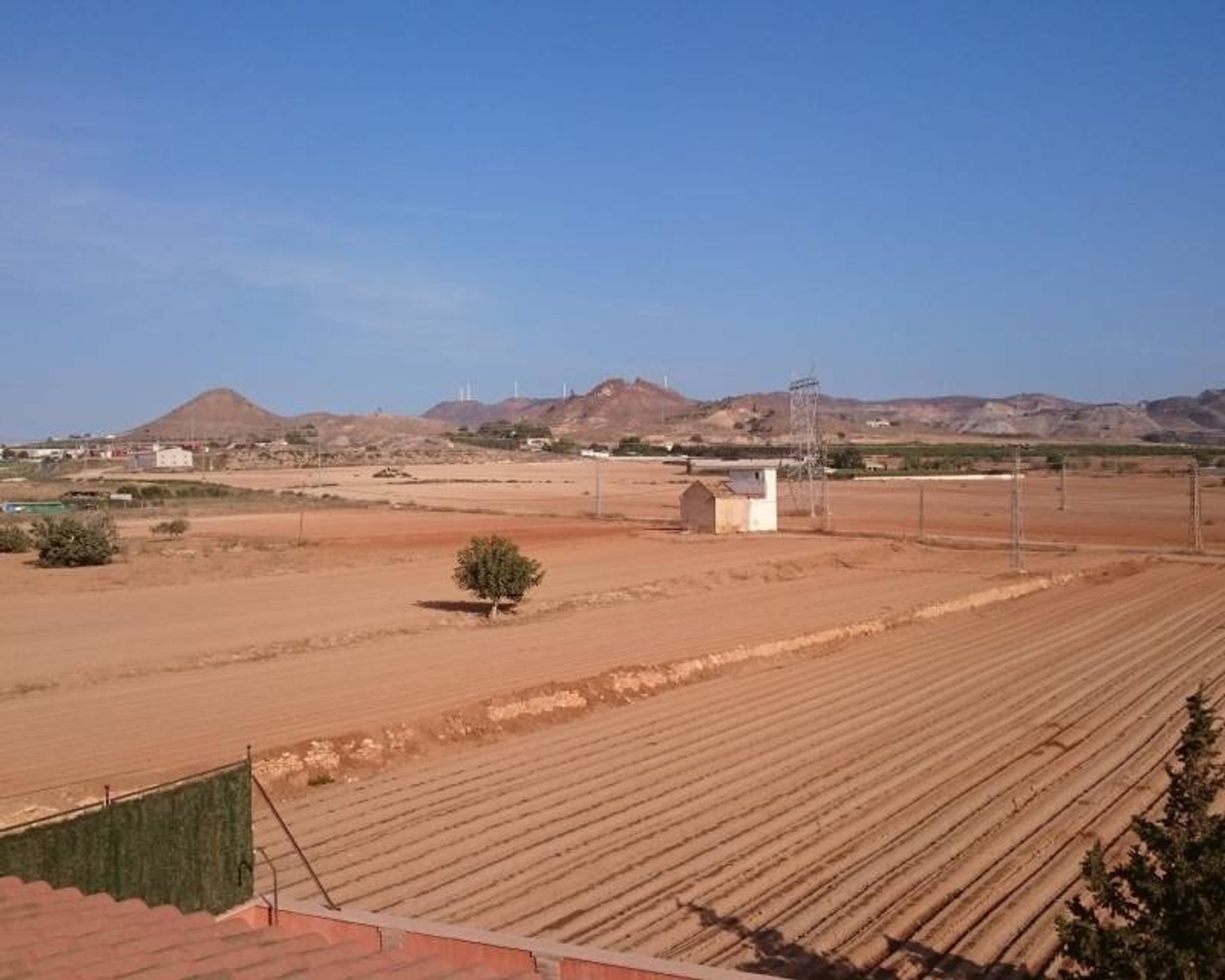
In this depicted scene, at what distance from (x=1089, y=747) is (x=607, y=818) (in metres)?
7.15

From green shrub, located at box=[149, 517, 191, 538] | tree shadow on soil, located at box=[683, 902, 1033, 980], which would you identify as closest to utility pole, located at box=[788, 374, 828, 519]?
green shrub, located at box=[149, 517, 191, 538]

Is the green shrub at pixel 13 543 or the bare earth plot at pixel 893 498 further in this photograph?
the bare earth plot at pixel 893 498

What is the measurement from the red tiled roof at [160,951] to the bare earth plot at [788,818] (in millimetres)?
3518

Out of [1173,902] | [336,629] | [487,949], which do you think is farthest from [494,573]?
[1173,902]

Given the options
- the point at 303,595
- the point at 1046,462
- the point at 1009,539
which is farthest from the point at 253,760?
the point at 1046,462

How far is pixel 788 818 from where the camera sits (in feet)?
47.5

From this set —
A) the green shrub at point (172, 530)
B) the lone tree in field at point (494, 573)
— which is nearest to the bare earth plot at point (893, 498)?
the green shrub at point (172, 530)

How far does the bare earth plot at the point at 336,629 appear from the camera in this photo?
19.0 metres

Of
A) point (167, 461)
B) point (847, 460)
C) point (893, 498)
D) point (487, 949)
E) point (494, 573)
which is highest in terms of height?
point (167, 461)

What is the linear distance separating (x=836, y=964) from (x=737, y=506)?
164 feet

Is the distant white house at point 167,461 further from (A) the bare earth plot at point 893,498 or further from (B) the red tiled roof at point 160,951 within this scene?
(B) the red tiled roof at point 160,951

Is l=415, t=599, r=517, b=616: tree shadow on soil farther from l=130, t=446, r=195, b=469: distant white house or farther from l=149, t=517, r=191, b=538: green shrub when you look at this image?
l=130, t=446, r=195, b=469: distant white house

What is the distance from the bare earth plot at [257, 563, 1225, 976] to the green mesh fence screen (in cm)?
168

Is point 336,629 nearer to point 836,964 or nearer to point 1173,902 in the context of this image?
point 836,964
